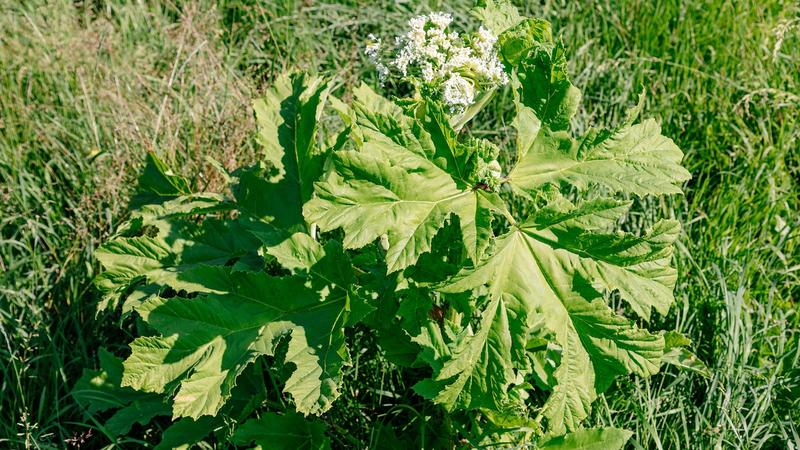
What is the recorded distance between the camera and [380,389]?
3033 millimetres

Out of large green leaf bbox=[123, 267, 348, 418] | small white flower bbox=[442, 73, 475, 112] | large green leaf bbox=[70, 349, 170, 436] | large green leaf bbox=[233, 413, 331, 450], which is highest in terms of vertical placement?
small white flower bbox=[442, 73, 475, 112]

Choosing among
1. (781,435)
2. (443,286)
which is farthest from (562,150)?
(781,435)

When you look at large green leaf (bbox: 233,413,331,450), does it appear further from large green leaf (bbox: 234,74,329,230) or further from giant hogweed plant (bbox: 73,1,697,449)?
large green leaf (bbox: 234,74,329,230)

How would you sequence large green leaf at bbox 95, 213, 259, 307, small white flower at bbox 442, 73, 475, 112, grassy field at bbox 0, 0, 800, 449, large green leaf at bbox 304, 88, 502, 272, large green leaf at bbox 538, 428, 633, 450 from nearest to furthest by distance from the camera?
large green leaf at bbox 304, 88, 502, 272, small white flower at bbox 442, 73, 475, 112, large green leaf at bbox 538, 428, 633, 450, large green leaf at bbox 95, 213, 259, 307, grassy field at bbox 0, 0, 800, 449

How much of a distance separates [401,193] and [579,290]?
0.52 meters

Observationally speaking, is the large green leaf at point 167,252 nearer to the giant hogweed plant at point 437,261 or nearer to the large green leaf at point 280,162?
the giant hogweed plant at point 437,261

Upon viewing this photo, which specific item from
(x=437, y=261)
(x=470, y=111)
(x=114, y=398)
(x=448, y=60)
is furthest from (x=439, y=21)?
(x=114, y=398)

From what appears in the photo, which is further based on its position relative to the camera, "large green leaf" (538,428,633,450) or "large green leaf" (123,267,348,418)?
"large green leaf" (538,428,633,450)

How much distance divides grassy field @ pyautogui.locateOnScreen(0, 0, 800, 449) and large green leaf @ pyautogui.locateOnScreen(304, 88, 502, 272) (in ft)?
3.60

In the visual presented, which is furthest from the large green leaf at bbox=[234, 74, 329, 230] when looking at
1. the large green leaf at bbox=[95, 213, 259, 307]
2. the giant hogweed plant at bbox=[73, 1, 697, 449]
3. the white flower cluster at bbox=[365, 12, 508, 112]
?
the white flower cluster at bbox=[365, 12, 508, 112]

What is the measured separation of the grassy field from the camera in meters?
2.98

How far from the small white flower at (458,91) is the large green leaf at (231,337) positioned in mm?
654

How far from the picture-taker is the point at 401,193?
2084mm

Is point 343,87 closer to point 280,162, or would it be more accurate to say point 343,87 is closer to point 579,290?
point 280,162
